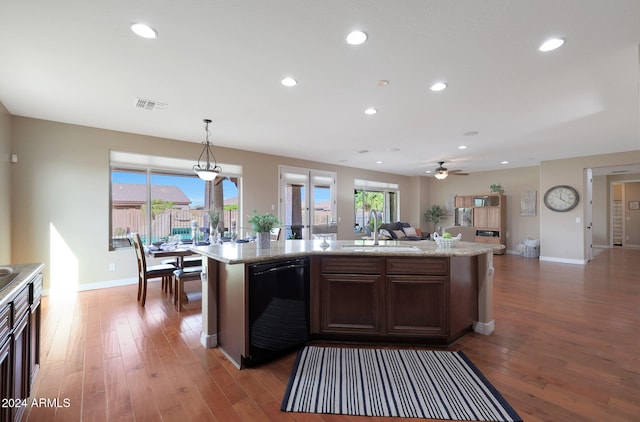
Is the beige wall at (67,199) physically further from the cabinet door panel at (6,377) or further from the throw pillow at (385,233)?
the throw pillow at (385,233)

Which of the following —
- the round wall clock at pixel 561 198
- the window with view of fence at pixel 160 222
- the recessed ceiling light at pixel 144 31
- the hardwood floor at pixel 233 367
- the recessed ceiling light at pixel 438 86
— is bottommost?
the hardwood floor at pixel 233 367

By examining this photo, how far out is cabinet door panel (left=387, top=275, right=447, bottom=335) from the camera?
106 inches

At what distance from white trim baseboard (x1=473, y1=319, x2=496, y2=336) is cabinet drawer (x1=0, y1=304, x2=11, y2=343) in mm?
3674

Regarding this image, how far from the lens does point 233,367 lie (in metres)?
2.40

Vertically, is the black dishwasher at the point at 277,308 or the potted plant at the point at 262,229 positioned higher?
the potted plant at the point at 262,229

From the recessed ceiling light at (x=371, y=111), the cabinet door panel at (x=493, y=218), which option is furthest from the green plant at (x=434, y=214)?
the recessed ceiling light at (x=371, y=111)

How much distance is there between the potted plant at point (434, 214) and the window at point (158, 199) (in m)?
7.38

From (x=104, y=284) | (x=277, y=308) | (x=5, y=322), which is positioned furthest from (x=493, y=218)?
(x=5, y=322)

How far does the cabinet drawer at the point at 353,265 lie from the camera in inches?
108

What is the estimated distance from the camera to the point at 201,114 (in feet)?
13.3

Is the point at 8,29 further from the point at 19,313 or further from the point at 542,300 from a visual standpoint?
the point at 542,300

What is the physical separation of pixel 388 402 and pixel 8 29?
12.8 ft

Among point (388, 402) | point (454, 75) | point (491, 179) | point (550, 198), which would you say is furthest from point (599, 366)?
point (491, 179)

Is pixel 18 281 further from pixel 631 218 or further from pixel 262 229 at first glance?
pixel 631 218
